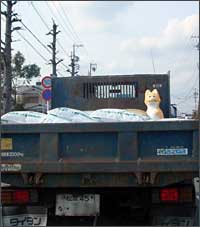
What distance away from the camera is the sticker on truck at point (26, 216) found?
5586 mm

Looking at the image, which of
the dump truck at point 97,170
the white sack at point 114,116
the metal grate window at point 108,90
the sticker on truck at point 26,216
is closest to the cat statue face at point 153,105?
the metal grate window at point 108,90

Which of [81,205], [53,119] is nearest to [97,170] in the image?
[81,205]

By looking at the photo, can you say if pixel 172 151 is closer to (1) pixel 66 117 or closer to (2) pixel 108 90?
(1) pixel 66 117

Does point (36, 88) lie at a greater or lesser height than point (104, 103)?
greater

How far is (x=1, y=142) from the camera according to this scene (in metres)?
5.17

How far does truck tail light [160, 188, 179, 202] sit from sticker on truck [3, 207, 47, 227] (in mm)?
1308

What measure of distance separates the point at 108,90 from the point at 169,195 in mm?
3318

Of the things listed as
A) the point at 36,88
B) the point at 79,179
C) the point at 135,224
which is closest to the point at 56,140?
the point at 79,179

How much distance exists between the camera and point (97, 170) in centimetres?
497

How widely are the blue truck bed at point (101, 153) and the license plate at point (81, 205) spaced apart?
0.28 meters

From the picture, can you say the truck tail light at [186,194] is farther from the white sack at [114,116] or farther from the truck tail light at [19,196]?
the truck tail light at [19,196]

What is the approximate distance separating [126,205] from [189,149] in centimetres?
125

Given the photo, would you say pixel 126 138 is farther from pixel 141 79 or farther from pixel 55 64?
pixel 55 64

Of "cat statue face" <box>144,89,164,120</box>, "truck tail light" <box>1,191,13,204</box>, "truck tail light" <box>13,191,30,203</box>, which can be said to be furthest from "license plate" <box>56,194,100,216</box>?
"cat statue face" <box>144,89,164,120</box>
